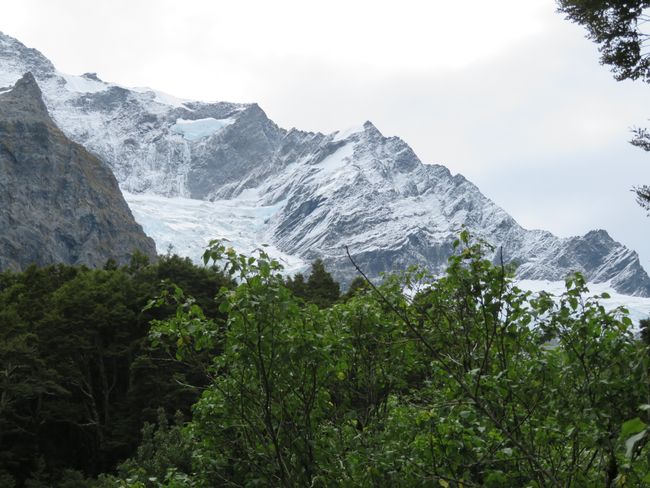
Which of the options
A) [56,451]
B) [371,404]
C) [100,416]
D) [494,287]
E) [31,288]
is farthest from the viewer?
[31,288]

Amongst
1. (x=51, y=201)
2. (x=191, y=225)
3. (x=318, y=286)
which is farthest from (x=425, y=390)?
(x=191, y=225)

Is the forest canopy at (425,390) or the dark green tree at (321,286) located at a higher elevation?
the forest canopy at (425,390)

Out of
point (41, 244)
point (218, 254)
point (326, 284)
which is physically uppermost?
point (218, 254)

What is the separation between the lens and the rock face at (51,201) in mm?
94000

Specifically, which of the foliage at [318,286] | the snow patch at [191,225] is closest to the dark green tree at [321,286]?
the foliage at [318,286]

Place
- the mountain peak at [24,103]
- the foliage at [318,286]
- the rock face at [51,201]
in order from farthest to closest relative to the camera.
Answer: the mountain peak at [24,103]
the rock face at [51,201]
the foliage at [318,286]

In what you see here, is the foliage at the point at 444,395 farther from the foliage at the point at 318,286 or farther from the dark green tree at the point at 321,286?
the dark green tree at the point at 321,286

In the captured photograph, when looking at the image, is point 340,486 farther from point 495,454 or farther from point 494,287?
point 494,287

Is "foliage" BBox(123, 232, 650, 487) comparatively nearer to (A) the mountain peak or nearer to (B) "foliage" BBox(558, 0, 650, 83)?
(B) "foliage" BBox(558, 0, 650, 83)

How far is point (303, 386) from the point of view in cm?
608

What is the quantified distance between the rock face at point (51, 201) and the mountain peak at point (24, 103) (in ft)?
0.65

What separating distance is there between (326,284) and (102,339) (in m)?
12.9

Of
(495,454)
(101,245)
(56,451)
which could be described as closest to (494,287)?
(495,454)

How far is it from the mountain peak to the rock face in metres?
0.20
